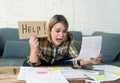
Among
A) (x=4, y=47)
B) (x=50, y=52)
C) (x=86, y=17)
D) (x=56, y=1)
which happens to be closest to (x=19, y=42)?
(x=4, y=47)

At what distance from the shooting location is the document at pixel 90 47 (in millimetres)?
1333

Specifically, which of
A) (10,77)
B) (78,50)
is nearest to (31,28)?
(10,77)

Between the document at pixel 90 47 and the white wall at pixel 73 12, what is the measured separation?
207cm

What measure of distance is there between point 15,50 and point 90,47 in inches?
69.2

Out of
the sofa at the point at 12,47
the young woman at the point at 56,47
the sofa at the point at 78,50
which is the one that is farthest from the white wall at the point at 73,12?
the young woman at the point at 56,47

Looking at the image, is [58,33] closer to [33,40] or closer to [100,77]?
[33,40]

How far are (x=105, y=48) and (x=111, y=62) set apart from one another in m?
0.21

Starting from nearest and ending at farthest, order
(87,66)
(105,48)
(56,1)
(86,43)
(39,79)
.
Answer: (39,79)
(86,43)
(87,66)
(105,48)
(56,1)

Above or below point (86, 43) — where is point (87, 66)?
below

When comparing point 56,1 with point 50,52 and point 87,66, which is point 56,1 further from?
point 87,66

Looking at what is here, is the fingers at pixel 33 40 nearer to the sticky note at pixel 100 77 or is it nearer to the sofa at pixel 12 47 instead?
the sticky note at pixel 100 77

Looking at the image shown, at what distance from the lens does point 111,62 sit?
290cm

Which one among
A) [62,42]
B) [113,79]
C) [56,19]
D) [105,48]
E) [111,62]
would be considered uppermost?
[56,19]

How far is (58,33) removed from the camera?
5.32 ft
